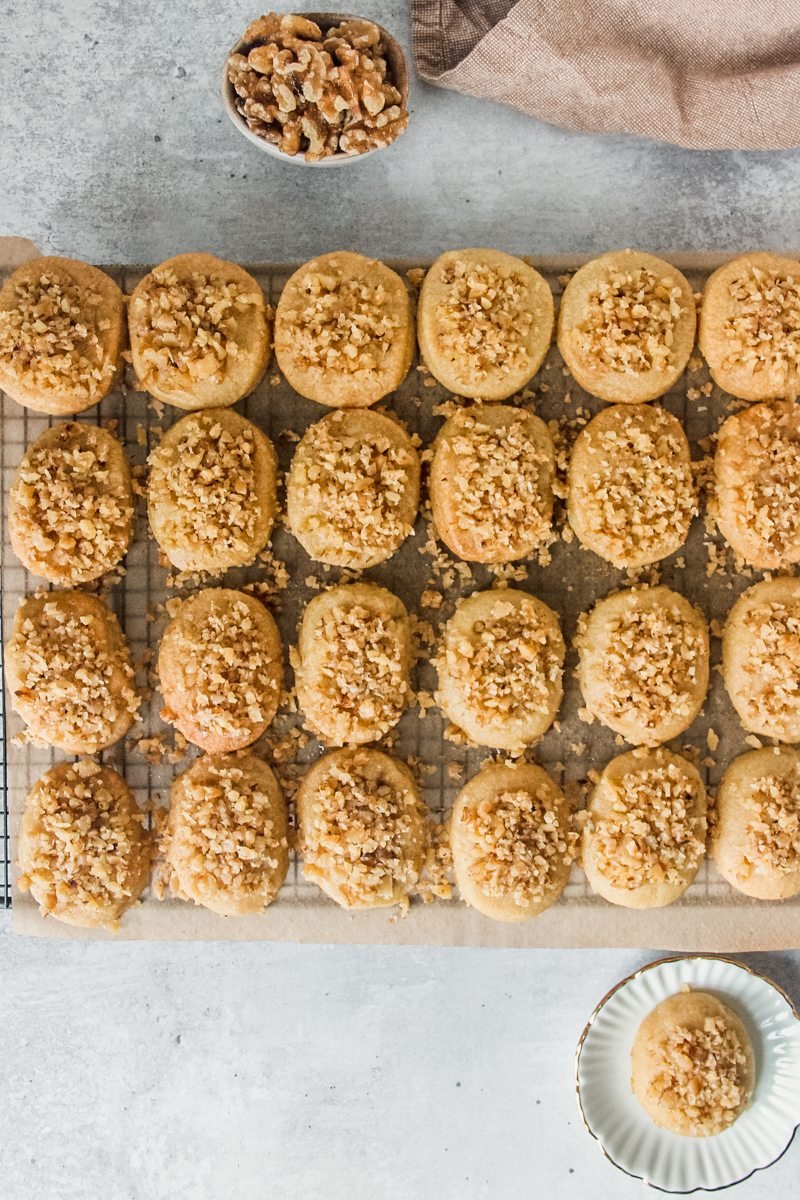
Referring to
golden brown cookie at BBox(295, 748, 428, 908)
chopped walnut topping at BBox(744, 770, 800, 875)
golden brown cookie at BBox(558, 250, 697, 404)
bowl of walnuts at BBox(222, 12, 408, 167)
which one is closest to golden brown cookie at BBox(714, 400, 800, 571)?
golden brown cookie at BBox(558, 250, 697, 404)

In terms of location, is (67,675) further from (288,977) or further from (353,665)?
(288,977)

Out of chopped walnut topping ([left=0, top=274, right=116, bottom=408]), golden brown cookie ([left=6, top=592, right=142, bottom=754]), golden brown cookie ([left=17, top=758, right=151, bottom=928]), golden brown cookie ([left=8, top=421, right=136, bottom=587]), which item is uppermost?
chopped walnut topping ([left=0, top=274, right=116, bottom=408])

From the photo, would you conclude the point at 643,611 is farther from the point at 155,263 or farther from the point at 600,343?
the point at 155,263

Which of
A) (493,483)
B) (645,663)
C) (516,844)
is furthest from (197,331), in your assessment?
(516,844)

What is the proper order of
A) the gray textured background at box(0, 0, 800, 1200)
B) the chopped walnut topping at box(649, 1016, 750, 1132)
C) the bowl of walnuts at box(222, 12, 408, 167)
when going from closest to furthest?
the bowl of walnuts at box(222, 12, 408, 167) → the chopped walnut topping at box(649, 1016, 750, 1132) → the gray textured background at box(0, 0, 800, 1200)

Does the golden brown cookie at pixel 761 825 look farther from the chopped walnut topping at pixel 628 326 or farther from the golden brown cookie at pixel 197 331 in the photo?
the golden brown cookie at pixel 197 331

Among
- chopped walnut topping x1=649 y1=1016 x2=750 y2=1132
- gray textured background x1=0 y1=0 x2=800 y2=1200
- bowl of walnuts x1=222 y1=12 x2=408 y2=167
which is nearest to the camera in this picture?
bowl of walnuts x1=222 y1=12 x2=408 y2=167

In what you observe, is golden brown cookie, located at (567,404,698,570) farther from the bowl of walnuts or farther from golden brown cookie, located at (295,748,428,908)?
the bowl of walnuts
